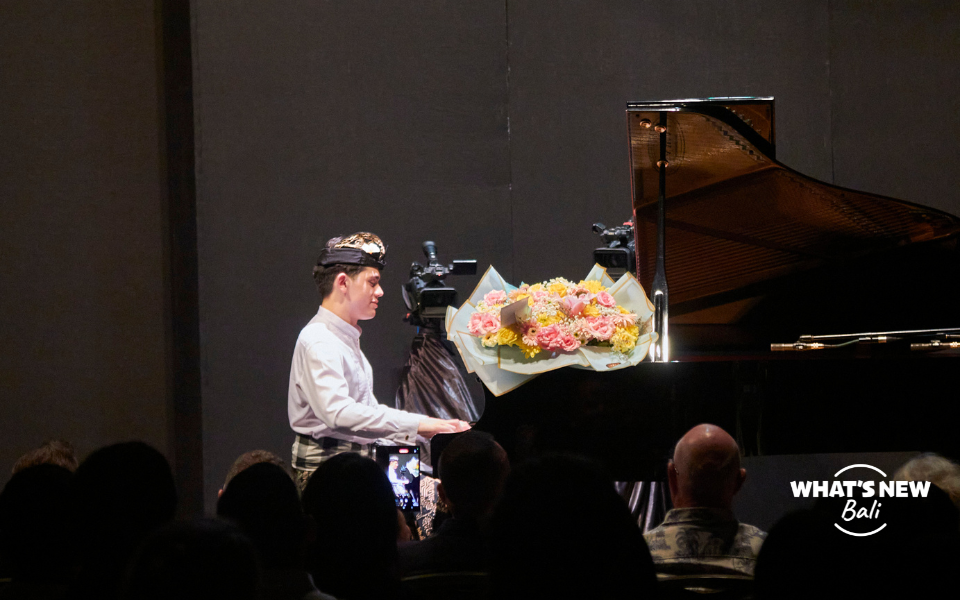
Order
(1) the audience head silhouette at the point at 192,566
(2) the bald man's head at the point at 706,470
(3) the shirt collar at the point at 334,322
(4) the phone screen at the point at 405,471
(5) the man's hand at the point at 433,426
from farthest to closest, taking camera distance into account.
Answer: (3) the shirt collar at the point at 334,322, (4) the phone screen at the point at 405,471, (5) the man's hand at the point at 433,426, (2) the bald man's head at the point at 706,470, (1) the audience head silhouette at the point at 192,566

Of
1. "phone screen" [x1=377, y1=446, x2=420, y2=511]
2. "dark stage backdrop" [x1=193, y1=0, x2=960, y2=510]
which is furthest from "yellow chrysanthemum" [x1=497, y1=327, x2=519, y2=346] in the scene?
"dark stage backdrop" [x1=193, y1=0, x2=960, y2=510]

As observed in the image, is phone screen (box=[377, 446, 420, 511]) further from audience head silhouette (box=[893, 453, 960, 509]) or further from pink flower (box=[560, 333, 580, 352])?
audience head silhouette (box=[893, 453, 960, 509])

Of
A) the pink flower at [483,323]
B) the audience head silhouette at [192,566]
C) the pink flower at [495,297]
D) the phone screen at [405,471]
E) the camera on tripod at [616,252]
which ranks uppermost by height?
the camera on tripod at [616,252]

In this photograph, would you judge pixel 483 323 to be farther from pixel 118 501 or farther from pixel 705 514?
pixel 118 501

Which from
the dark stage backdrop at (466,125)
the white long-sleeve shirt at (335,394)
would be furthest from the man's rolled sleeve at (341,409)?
the dark stage backdrop at (466,125)

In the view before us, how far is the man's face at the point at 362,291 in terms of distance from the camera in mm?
3961

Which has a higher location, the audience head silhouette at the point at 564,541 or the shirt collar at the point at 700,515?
the audience head silhouette at the point at 564,541

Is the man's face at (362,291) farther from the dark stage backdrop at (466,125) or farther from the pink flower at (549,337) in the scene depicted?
the pink flower at (549,337)

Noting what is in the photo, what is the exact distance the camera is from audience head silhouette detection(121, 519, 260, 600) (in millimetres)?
1283

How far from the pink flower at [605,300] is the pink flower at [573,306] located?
8 centimetres

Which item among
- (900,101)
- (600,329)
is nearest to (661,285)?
(600,329)

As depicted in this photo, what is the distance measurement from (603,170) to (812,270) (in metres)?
1.63

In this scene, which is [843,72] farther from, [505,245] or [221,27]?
[221,27]

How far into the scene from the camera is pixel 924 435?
3.01 meters
